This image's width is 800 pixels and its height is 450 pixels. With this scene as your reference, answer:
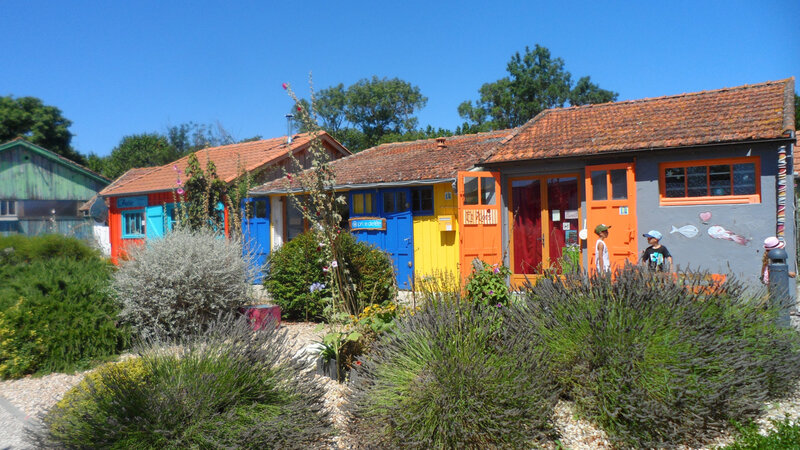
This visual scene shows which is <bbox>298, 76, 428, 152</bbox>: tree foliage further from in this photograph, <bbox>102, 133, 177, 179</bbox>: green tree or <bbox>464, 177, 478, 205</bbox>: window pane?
<bbox>464, 177, 478, 205</bbox>: window pane

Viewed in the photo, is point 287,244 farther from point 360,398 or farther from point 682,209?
point 682,209

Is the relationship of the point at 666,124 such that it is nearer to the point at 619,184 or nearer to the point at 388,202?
the point at 619,184

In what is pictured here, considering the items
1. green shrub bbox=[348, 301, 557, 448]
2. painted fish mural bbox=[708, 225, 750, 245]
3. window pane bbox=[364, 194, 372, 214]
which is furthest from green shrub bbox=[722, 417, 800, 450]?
window pane bbox=[364, 194, 372, 214]

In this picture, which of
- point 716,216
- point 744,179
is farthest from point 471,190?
point 744,179

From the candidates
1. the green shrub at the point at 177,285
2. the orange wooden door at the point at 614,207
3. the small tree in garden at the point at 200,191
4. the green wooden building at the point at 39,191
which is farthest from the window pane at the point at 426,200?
the green wooden building at the point at 39,191

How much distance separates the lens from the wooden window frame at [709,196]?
9344 millimetres

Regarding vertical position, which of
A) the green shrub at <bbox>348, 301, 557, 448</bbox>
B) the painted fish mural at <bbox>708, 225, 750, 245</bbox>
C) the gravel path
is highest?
the painted fish mural at <bbox>708, 225, 750, 245</bbox>

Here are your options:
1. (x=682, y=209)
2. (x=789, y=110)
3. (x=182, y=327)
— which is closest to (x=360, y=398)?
(x=182, y=327)

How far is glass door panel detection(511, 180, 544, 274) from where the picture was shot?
1155 centimetres

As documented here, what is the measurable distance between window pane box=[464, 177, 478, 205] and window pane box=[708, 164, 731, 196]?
4.20 metres

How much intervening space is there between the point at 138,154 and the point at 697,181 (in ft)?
132

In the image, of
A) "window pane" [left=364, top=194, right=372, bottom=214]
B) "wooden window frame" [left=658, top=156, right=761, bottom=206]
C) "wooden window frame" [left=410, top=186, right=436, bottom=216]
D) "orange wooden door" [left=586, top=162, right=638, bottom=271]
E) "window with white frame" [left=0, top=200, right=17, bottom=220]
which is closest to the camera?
"wooden window frame" [left=658, top=156, right=761, bottom=206]

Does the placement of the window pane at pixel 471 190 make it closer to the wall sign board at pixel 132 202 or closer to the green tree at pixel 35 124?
the wall sign board at pixel 132 202

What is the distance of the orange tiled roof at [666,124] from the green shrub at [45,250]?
8.12 m
